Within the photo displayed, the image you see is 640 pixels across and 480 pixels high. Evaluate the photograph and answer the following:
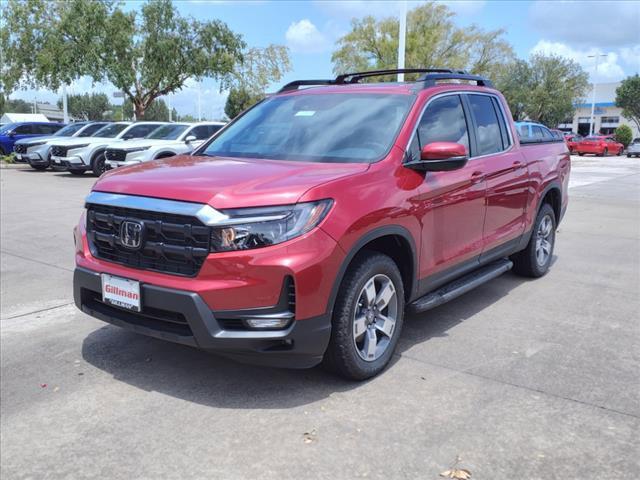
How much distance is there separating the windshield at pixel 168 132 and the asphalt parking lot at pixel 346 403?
1212cm

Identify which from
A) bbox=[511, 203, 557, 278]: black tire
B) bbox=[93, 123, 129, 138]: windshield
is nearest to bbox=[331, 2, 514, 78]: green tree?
bbox=[93, 123, 129, 138]: windshield

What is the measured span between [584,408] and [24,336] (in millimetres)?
4130

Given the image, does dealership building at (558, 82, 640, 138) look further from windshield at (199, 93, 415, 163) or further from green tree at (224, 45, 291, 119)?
windshield at (199, 93, 415, 163)

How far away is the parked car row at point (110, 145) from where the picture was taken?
16594mm

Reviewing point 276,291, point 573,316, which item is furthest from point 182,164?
point 573,316

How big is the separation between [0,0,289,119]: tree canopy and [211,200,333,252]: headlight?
28.1 m

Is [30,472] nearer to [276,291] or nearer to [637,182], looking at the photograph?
[276,291]

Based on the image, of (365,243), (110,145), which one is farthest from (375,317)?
(110,145)

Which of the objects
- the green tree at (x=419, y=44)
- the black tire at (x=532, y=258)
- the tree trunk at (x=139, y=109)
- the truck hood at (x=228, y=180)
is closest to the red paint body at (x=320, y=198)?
the truck hood at (x=228, y=180)

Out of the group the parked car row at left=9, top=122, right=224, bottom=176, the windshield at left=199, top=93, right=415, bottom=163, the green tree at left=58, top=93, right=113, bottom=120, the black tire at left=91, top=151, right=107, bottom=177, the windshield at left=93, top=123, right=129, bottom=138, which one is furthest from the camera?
the green tree at left=58, top=93, right=113, bottom=120

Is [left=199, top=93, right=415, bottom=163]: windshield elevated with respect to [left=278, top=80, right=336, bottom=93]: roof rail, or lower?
lower

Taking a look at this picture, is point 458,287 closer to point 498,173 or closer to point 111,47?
point 498,173

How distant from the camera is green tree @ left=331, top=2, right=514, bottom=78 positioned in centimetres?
4278

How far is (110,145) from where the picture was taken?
17.6m
